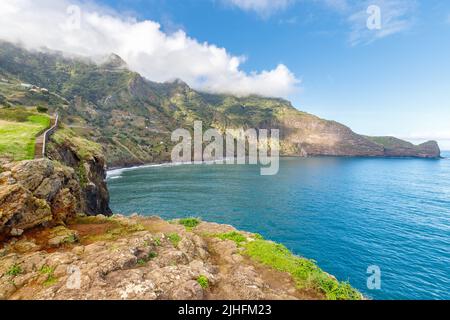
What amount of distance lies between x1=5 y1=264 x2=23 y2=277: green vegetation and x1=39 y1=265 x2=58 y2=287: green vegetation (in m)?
0.93

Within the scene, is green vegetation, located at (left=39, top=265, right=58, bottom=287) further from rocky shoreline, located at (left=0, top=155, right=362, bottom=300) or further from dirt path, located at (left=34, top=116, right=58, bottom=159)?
dirt path, located at (left=34, top=116, right=58, bottom=159)

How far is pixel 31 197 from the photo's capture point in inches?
626

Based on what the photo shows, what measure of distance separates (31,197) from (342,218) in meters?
51.1

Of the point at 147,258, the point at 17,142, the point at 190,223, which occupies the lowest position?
the point at 190,223

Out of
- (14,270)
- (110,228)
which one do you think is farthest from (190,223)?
(14,270)

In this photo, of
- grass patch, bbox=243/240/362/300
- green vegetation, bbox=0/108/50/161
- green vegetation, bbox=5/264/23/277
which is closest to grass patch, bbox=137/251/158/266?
green vegetation, bbox=5/264/23/277

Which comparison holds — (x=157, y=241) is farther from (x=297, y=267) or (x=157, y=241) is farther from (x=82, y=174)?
(x=82, y=174)

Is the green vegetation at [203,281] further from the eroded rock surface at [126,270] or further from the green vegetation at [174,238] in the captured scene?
the green vegetation at [174,238]

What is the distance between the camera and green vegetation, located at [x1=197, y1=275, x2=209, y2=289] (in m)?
11.2

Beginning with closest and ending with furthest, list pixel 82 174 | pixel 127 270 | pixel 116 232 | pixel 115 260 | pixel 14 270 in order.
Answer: pixel 14 270
pixel 127 270
pixel 115 260
pixel 116 232
pixel 82 174
